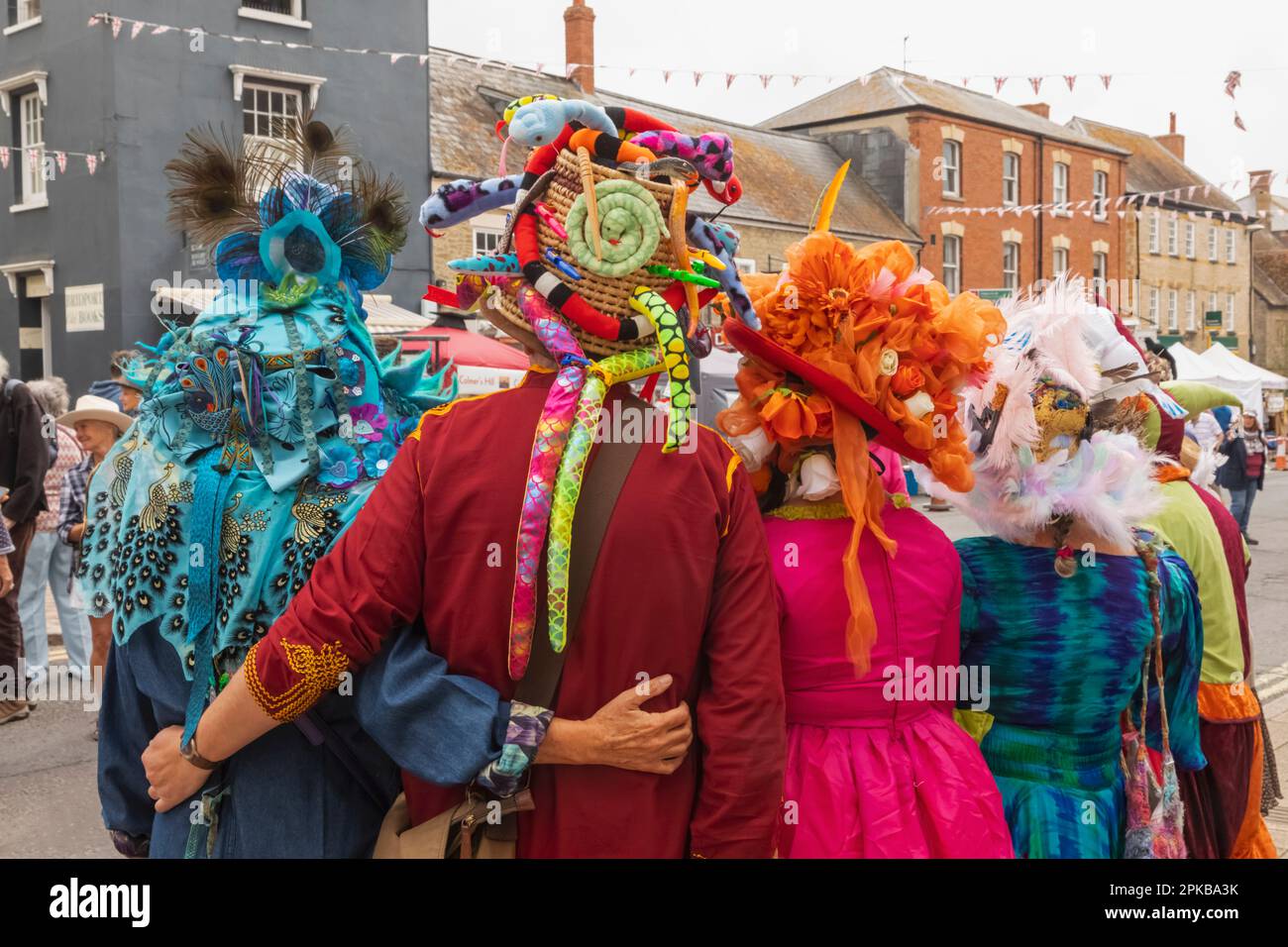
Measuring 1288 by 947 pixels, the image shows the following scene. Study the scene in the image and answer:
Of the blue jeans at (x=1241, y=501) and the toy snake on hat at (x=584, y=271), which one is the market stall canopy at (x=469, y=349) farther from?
the toy snake on hat at (x=584, y=271)

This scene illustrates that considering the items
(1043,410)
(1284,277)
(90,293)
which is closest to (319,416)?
(1043,410)

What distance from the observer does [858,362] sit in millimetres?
2359

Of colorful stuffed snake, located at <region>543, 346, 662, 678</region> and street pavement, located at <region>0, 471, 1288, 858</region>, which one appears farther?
street pavement, located at <region>0, 471, 1288, 858</region>

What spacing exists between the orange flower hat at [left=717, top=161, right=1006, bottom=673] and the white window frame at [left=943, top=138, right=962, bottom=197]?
27.0 m

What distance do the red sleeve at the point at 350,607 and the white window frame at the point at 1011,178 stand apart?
29.2 m

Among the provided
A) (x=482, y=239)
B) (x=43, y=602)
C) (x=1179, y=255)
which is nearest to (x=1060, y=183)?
(x=1179, y=255)

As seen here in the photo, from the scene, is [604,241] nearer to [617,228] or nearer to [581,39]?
[617,228]

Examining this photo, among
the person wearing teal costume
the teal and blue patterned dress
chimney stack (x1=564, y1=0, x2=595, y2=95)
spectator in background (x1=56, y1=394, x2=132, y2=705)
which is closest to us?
the person wearing teal costume

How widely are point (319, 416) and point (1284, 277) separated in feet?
159

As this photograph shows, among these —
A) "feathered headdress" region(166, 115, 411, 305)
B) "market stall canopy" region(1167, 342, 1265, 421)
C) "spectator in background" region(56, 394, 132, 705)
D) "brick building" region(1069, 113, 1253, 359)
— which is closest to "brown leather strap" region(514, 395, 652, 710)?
"feathered headdress" region(166, 115, 411, 305)

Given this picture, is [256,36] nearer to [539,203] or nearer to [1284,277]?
[539,203]

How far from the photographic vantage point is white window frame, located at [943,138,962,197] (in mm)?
27922

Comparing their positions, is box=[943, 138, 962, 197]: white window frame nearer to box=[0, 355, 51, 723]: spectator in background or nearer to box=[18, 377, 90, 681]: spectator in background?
box=[18, 377, 90, 681]: spectator in background
